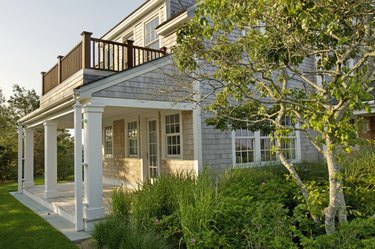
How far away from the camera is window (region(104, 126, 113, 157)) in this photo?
A: 45.6 feet

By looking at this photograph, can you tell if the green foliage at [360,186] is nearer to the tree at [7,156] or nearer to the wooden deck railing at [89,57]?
the wooden deck railing at [89,57]

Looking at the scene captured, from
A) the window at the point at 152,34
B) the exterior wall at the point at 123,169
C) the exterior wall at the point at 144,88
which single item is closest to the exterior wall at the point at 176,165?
the exterior wall at the point at 123,169

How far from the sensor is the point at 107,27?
15.0m

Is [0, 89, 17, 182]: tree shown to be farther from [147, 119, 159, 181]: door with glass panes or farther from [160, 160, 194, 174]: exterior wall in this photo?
[160, 160, 194, 174]: exterior wall

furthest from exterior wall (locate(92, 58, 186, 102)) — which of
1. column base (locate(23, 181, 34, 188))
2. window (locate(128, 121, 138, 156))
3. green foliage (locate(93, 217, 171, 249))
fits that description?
column base (locate(23, 181, 34, 188))

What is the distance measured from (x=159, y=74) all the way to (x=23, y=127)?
752 cm

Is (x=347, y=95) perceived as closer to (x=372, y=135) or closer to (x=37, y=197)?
(x=37, y=197)

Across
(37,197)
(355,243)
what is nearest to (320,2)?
(355,243)

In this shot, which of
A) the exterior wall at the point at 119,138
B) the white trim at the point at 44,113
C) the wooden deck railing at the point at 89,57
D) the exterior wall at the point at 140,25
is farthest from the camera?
the exterior wall at the point at 119,138

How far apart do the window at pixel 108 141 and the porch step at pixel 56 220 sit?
423 centimetres

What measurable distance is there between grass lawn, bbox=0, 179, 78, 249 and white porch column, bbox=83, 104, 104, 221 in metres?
0.80

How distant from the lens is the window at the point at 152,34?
37.8 feet

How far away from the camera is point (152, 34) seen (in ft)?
39.0

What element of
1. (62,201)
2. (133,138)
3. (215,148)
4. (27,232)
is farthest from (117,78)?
(133,138)
